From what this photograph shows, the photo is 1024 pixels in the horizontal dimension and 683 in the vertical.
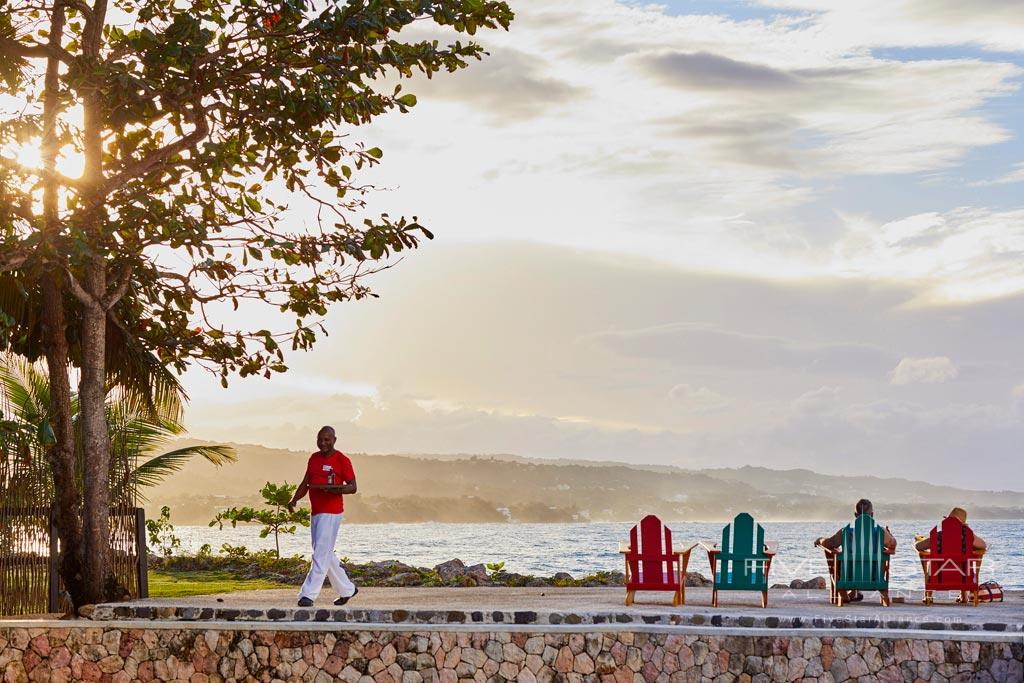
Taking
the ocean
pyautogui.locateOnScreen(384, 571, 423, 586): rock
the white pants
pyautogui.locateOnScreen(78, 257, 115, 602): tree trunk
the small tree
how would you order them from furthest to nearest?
the ocean → the small tree → pyautogui.locateOnScreen(384, 571, 423, 586): rock → pyautogui.locateOnScreen(78, 257, 115, 602): tree trunk → the white pants

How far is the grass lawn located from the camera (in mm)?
18458

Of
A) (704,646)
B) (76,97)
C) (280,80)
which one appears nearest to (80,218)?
(76,97)

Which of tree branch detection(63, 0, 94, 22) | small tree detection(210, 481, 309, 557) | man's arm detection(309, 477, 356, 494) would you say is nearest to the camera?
man's arm detection(309, 477, 356, 494)

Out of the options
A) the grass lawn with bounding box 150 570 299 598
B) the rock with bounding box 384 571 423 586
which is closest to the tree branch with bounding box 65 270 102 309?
the grass lawn with bounding box 150 570 299 598

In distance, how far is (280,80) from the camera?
50.8 ft

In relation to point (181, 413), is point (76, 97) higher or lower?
higher

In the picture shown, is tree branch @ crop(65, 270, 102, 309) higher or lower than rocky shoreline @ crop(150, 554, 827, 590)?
higher

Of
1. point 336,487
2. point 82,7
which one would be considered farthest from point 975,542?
point 82,7

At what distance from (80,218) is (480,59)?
531 centimetres

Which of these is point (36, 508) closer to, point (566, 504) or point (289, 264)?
point (289, 264)

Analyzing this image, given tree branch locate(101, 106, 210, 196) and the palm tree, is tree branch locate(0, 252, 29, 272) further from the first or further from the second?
the palm tree

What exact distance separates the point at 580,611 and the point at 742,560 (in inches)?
89.8

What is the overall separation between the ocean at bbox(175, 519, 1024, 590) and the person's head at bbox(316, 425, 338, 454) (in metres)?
33.0

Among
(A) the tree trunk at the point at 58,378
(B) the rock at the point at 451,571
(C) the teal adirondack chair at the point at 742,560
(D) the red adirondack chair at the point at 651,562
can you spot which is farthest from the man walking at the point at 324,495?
(B) the rock at the point at 451,571
